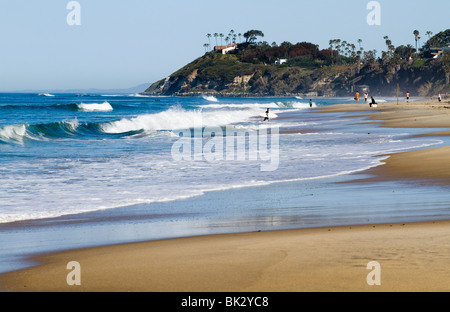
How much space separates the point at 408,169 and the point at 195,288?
9.84m

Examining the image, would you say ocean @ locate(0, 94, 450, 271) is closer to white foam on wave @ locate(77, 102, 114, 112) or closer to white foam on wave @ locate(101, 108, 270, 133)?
white foam on wave @ locate(101, 108, 270, 133)

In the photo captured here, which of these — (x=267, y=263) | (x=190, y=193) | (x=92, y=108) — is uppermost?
(x=92, y=108)

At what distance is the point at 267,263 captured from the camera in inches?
219

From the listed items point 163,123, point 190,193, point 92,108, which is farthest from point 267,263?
point 92,108

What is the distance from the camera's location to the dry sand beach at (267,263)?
4.83 meters


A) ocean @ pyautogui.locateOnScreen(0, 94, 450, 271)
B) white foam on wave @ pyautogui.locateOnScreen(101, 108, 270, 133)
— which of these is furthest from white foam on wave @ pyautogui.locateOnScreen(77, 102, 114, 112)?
ocean @ pyautogui.locateOnScreen(0, 94, 450, 271)

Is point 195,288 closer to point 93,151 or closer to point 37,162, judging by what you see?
point 37,162

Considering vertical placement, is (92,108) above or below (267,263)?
above

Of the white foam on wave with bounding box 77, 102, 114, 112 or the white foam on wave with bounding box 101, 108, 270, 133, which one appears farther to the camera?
the white foam on wave with bounding box 77, 102, 114, 112

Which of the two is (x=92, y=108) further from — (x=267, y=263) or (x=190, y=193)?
(x=267, y=263)

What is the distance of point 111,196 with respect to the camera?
11.3 metres

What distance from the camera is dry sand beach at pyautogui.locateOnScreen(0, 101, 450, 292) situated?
4.83 meters

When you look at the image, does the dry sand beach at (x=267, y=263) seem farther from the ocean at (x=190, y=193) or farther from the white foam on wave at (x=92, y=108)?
the white foam on wave at (x=92, y=108)
